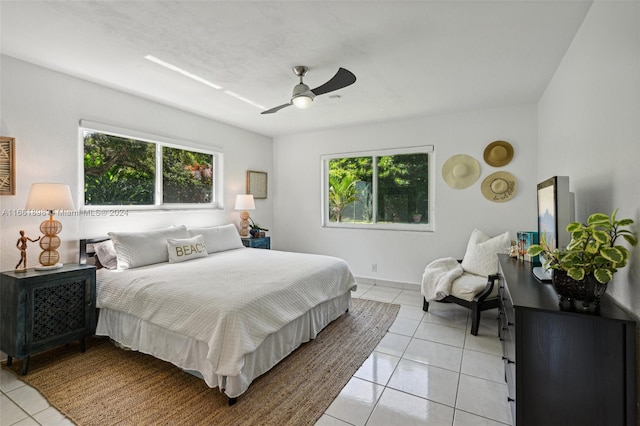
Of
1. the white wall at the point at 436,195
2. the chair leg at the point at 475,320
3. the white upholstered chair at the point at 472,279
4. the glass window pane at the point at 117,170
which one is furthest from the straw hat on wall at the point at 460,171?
the glass window pane at the point at 117,170

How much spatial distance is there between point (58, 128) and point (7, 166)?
0.55m

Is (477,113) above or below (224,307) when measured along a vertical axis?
above

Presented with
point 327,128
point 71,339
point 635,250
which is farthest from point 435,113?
point 71,339

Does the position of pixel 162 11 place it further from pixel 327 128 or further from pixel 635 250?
pixel 327 128

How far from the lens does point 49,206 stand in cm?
243

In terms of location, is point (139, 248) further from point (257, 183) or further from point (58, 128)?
point (257, 183)

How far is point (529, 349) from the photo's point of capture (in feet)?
4.69

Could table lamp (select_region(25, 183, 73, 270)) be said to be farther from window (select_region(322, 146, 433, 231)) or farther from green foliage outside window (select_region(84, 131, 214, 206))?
window (select_region(322, 146, 433, 231))

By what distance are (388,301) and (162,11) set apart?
376 cm

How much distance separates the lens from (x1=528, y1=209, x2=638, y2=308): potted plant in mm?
1288

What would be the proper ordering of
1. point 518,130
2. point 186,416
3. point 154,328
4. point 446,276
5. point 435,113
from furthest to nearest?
point 435,113 < point 518,130 < point 446,276 < point 154,328 < point 186,416

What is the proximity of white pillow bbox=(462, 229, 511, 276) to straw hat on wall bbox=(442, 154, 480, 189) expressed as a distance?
0.90m

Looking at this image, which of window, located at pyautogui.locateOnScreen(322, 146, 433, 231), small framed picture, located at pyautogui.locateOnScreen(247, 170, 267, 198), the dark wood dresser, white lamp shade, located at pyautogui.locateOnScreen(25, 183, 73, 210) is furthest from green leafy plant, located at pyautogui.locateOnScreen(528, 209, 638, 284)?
small framed picture, located at pyautogui.locateOnScreen(247, 170, 267, 198)

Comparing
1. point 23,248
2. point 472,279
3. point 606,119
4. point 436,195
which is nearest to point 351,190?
point 436,195
